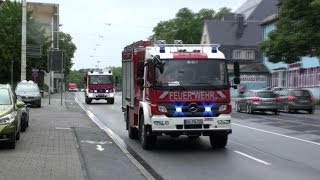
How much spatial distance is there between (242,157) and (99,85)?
3465cm

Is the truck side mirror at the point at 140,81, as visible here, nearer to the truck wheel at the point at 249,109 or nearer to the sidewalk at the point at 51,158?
the sidewalk at the point at 51,158

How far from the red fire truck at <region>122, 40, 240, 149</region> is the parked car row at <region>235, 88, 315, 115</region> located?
18863mm

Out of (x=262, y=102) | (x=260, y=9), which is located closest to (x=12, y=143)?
(x=262, y=102)

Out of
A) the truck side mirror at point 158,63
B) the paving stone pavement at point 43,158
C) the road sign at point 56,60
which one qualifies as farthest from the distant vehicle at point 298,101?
the truck side mirror at point 158,63

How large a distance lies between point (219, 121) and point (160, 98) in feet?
5.12

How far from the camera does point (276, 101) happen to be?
112 ft

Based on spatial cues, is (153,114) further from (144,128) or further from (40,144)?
(40,144)

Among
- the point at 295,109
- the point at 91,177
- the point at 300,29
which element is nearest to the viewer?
the point at 91,177

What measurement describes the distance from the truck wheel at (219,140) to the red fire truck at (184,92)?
10 centimetres

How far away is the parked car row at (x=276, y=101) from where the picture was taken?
3400 cm

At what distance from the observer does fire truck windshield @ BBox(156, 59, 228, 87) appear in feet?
48.4

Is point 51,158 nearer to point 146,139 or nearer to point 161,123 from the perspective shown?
point 161,123

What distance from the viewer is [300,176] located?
434 inches

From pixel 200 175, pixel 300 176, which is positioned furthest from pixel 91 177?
Result: pixel 300 176
